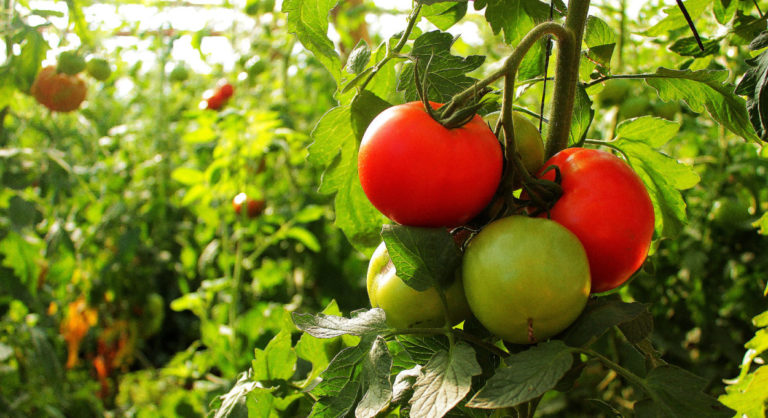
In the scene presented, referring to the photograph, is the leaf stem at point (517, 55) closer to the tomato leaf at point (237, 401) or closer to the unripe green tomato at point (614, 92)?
the tomato leaf at point (237, 401)

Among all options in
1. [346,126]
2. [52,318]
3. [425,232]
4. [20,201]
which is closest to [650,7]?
[346,126]

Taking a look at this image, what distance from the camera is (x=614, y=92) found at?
4.78ft

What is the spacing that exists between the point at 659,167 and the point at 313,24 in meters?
0.39

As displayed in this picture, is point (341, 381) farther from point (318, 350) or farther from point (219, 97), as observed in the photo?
point (219, 97)

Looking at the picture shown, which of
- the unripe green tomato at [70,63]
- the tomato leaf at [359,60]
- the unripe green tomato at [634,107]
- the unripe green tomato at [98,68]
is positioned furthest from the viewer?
the unripe green tomato at [98,68]

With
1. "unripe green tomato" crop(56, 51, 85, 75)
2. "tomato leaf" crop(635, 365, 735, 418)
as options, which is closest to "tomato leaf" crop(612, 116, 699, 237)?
"tomato leaf" crop(635, 365, 735, 418)

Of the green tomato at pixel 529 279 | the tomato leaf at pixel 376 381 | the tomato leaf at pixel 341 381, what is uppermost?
the green tomato at pixel 529 279

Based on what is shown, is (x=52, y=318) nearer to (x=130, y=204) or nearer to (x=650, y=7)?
(x=130, y=204)

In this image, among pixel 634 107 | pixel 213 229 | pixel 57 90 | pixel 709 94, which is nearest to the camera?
pixel 709 94

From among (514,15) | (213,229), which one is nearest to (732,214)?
(514,15)

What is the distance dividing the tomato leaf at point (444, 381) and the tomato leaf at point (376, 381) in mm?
23

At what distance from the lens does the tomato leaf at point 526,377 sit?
0.36 meters

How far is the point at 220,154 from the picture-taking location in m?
1.94

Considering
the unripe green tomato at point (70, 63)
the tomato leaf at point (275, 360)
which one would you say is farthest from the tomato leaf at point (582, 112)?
the unripe green tomato at point (70, 63)
